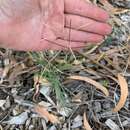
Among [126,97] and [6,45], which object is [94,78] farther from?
[6,45]

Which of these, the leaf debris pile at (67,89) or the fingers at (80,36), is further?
the fingers at (80,36)

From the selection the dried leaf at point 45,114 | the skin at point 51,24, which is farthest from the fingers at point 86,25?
the dried leaf at point 45,114

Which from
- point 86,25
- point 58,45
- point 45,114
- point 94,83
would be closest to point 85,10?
point 86,25

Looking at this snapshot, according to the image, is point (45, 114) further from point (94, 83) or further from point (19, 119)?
point (94, 83)

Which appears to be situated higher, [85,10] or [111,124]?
[85,10]

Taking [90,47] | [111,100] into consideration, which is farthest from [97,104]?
[90,47]

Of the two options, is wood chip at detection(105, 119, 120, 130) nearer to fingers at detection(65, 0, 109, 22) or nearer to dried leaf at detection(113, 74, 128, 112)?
dried leaf at detection(113, 74, 128, 112)

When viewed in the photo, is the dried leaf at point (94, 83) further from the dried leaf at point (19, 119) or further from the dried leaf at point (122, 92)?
the dried leaf at point (19, 119)
